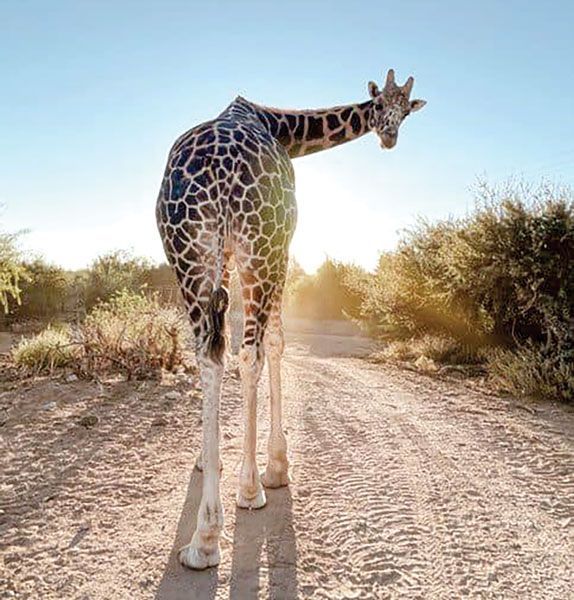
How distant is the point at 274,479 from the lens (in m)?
3.77

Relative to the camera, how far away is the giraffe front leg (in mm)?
3326

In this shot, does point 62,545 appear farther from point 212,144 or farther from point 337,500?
point 212,144

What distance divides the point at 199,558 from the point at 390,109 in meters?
4.01

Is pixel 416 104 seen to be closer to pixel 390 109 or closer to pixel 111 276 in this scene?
pixel 390 109

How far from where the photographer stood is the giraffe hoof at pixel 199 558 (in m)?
2.69

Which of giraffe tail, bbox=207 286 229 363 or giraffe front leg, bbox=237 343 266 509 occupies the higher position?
giraffe tail, bbox=207 286 229 363

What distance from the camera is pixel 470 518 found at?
129 inches

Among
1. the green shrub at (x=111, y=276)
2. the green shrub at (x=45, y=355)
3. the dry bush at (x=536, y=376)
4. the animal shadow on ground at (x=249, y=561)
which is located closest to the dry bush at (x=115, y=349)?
the green shrub at (x=45, y=355)

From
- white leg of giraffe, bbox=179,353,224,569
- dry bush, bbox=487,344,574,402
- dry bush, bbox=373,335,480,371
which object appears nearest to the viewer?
white leg of giraffe, bbox=179,353,224,569

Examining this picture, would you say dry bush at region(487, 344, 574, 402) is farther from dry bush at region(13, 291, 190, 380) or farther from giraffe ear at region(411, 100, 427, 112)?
dry bush at region(13, 291, 190, 380)

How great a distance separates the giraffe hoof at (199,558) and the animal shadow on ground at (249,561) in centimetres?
3

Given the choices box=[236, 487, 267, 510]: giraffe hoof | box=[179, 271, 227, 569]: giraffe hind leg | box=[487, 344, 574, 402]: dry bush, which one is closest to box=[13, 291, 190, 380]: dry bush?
box=[236, 487, 267, 510]: giraffe hoof

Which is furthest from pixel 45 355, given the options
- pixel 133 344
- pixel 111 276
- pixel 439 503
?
pixel 111 276

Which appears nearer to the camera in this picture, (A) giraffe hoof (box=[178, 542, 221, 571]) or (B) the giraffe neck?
(A) giraffe hoof (box=[178, 542, 221, 571])
